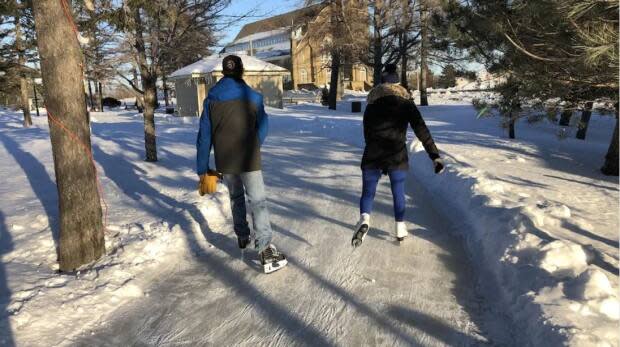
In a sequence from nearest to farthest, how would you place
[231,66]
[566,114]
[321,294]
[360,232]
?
[321,294] → [231,66] → [360,232] → [566,114]

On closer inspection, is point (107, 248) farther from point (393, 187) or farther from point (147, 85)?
point (147, 85)

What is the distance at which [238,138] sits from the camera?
13.4 ft

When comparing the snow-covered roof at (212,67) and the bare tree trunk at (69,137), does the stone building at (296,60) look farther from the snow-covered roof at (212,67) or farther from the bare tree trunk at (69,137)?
the bare tree trunk at (69,137)

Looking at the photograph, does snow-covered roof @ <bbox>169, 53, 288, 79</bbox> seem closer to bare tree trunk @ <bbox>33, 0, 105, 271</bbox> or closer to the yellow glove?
bare tree trunk @ <bbox>33, 0, 105, 271</bbox>

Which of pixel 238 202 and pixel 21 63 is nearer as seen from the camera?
pixel 238 202

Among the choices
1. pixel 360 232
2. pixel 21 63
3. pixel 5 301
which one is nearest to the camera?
pixel 5 301

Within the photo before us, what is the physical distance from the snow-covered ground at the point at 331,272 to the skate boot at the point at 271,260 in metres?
0.07

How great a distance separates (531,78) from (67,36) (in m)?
6.20

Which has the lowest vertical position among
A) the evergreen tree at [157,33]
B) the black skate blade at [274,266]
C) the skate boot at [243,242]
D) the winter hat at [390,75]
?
the black skate blade at [274,266]

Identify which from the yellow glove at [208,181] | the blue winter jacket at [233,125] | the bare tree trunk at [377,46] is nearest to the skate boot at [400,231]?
the blue winter jacket at [233,125]

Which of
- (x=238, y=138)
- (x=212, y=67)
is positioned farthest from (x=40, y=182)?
(x=212, y=67)

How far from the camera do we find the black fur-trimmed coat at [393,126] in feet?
14.5

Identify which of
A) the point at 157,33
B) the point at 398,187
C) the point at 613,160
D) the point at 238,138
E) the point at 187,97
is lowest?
the point at 613,160

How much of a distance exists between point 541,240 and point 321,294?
208 centimetres
